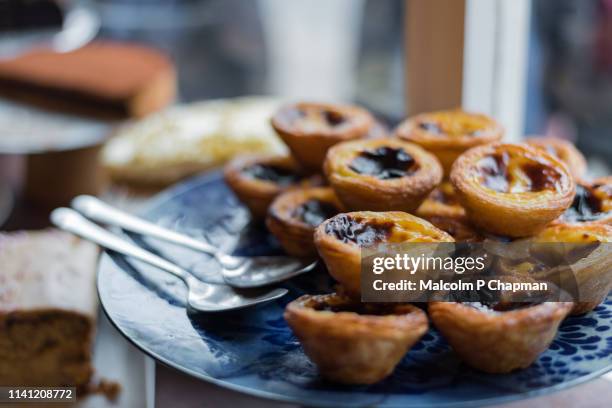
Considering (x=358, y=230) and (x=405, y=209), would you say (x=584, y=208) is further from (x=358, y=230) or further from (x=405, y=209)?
(x=358, y=230)

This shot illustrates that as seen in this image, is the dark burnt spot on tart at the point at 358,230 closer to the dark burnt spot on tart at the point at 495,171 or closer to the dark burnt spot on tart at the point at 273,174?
the dark burnt spot on tart at the point at 495,171

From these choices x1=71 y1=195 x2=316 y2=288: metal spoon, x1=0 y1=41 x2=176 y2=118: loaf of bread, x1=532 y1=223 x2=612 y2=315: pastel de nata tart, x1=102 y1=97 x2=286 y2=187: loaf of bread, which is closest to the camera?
x1=532 y1=223 x2=612 y2=315: pastel de nata tart

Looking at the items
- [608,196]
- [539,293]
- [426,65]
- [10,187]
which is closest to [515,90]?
[426,65]

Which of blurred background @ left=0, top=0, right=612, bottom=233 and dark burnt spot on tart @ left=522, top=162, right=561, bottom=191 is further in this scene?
blurred background @ left=0, top=0, right=612, bottom=233

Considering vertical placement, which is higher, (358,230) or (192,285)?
(358,230)

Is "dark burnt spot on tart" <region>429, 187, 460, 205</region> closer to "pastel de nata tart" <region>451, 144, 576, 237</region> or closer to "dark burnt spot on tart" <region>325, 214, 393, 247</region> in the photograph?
"pastel de nata tart" <region>451, 144, 576, 237</region>

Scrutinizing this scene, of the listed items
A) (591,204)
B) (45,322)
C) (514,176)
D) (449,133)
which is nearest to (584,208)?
(591,204)

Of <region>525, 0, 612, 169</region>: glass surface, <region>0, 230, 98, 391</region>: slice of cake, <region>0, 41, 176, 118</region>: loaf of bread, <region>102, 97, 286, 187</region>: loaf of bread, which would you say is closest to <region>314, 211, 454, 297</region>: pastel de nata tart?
<region>0, 230, 98, 391</region>: slice of cake

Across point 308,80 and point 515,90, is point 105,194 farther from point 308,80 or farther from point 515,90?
point 308,80

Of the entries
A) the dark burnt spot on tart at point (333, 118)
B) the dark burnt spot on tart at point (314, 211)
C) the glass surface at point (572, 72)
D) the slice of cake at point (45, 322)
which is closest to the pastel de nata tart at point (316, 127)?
the dark burnt spot on tart at point (333, 118)
